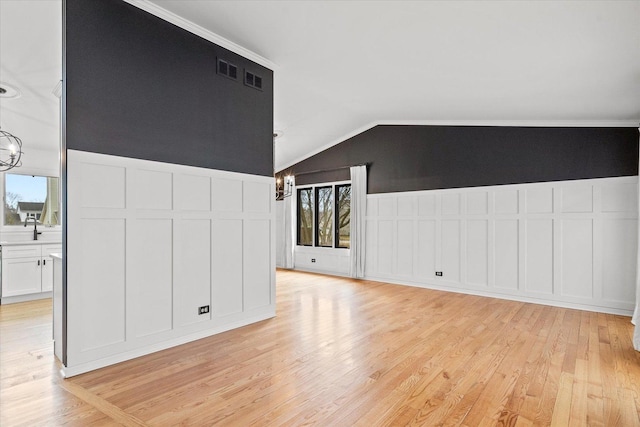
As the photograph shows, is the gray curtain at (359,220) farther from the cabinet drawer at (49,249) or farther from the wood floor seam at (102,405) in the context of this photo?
the wood floor seam at (102,405)

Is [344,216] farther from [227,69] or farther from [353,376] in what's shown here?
[353,376]

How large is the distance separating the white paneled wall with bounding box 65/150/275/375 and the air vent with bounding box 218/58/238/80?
113cm

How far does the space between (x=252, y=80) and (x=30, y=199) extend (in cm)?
448

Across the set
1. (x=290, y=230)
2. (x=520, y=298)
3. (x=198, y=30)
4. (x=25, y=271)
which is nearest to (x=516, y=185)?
(x=520, y=298)

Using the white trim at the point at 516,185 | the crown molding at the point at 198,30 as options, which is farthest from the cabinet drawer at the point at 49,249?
the white trim at the point at 516,185

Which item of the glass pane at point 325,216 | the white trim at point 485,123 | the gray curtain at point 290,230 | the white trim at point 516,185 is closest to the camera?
the white trim at point 516,185

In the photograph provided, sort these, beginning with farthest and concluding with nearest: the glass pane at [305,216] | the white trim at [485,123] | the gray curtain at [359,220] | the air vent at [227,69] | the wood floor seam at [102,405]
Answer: the glass pane at [305,216] → the gray curtain at [359,220] → the white trim at [485,123] → the air vent at [227,69] → the wood floor seam at [102,405]

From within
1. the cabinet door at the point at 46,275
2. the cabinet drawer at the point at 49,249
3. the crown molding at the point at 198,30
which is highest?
the crown molding at the point at 198,30

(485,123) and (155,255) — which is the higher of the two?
(485,123)

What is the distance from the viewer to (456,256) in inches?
237

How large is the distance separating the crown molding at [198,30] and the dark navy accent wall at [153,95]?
0.15ft

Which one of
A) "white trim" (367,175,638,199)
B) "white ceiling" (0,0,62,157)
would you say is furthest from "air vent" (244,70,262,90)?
"white trim" (367,175,638,199)

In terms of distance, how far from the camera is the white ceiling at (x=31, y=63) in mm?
2885

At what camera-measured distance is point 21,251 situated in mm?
5047
